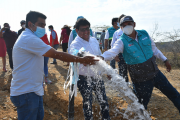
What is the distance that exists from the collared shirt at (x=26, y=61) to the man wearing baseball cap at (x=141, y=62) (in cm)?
119

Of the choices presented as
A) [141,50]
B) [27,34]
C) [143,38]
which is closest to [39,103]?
[27,34]

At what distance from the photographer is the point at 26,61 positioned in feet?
5.84

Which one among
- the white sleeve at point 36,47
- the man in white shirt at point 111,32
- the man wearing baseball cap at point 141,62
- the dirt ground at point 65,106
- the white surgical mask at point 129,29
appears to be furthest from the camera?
the man in white shirt at point 111,32

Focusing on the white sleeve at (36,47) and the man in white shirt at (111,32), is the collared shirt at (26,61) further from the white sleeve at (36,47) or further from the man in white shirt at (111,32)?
the man in white shirt at (111,32)

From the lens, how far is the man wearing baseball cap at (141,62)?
2.46m

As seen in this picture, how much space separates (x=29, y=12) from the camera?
6.35 ft

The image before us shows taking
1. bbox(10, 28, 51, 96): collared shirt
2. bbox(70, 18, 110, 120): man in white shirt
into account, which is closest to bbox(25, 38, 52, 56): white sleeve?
bbox(10, 28, 51, 96): collared shirt

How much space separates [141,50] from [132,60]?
0.23m

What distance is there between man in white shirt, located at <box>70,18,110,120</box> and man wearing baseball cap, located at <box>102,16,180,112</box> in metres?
0.37

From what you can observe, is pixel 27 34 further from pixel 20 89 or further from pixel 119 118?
pixel 119 118

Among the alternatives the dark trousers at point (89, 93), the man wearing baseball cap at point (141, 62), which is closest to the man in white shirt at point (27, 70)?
the dark trousers at point (89, 93)

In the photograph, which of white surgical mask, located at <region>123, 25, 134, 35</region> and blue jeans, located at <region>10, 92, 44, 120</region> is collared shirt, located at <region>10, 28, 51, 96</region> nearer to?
blue jeans, located at <region>10, 92, 44, 120</region>

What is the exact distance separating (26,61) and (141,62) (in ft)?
5.84

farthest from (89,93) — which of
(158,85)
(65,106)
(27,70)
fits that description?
(65,106)
